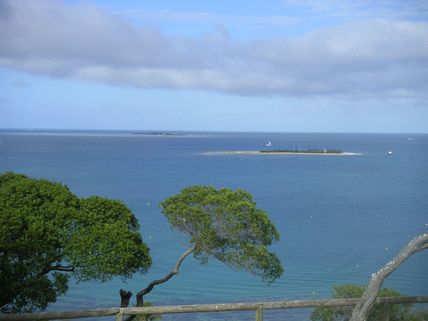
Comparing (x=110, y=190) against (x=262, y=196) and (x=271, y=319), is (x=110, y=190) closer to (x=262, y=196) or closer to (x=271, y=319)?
(x=262, y=196)

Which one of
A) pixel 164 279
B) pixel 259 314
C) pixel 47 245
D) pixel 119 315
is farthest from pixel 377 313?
pixel 47 245

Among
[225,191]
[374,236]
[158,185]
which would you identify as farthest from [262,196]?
[225,191]

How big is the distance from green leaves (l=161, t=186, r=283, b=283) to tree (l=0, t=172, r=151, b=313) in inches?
48.2

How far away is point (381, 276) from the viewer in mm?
6547

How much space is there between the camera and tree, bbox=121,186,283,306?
34.8 feet

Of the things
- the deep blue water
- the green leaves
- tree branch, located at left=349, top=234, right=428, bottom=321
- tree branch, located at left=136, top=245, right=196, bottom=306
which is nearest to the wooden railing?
tree branch, located at left=349, top=234, right=428, bottom=321

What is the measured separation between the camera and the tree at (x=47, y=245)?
9.29 m

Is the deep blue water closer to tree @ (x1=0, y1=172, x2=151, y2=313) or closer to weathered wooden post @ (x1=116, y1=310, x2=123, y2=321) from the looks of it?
tree @ (x1=0, y1=172, x2=151, y2=313)

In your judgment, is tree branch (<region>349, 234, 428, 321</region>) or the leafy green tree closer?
tree branch (<region>349, 234, 428, 321</region>)

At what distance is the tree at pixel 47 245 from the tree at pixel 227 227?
3.94 feet

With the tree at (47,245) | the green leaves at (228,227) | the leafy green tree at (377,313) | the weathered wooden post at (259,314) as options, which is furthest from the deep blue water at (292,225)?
the weathered wooden post at (259,314)

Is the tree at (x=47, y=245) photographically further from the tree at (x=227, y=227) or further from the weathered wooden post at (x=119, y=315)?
the weathered wooden post at (x=119, y=315)

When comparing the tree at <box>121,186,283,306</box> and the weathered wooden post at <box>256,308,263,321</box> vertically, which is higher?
the tree at <box>121,186,283,306</box>

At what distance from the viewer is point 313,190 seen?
52656mm
